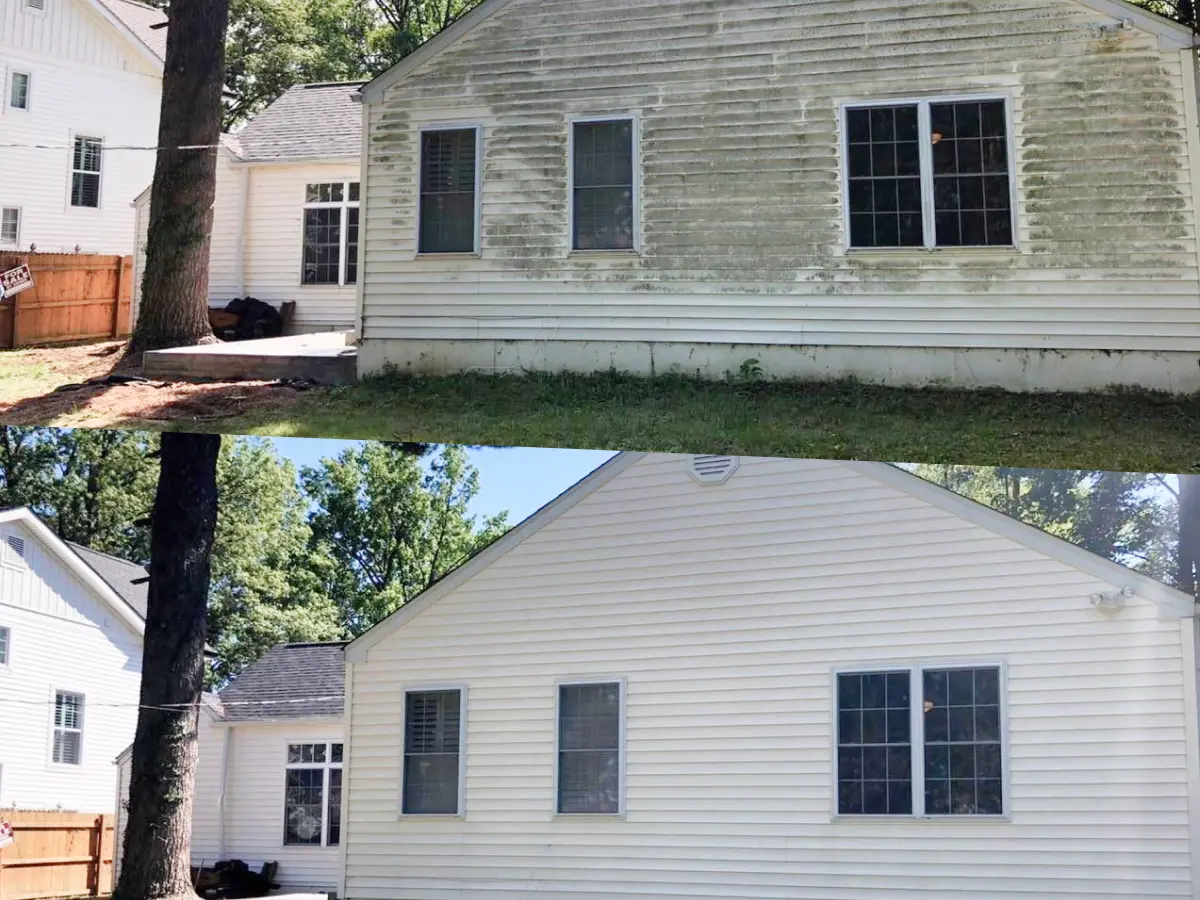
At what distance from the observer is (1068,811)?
28.1ft

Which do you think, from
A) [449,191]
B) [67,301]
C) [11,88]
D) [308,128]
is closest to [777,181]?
[449,191]

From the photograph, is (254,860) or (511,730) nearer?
(511,730)

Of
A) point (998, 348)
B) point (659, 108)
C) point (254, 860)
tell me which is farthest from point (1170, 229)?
point (254, 860)

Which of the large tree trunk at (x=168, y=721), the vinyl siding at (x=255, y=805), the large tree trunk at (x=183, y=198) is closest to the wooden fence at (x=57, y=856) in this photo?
the large tree trunk at (x=168, y=721)

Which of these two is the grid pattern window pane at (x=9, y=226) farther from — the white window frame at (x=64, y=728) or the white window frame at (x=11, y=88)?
the white window frame at (x=64, y=728)

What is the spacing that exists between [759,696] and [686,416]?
2.38m

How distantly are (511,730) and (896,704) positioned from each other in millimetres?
2808

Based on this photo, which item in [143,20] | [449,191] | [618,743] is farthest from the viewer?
[143,20]

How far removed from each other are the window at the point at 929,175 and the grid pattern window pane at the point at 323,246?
7.69 meters

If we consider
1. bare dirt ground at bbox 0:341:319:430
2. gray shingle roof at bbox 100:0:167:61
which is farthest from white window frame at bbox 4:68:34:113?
bare dirt ground at bbox 0:341:319:430

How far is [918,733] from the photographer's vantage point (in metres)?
9.21

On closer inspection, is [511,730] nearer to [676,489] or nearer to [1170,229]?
[676,489]

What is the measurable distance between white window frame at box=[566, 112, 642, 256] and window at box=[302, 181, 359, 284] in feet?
18.3

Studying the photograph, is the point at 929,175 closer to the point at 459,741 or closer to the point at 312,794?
the point at 459,741
